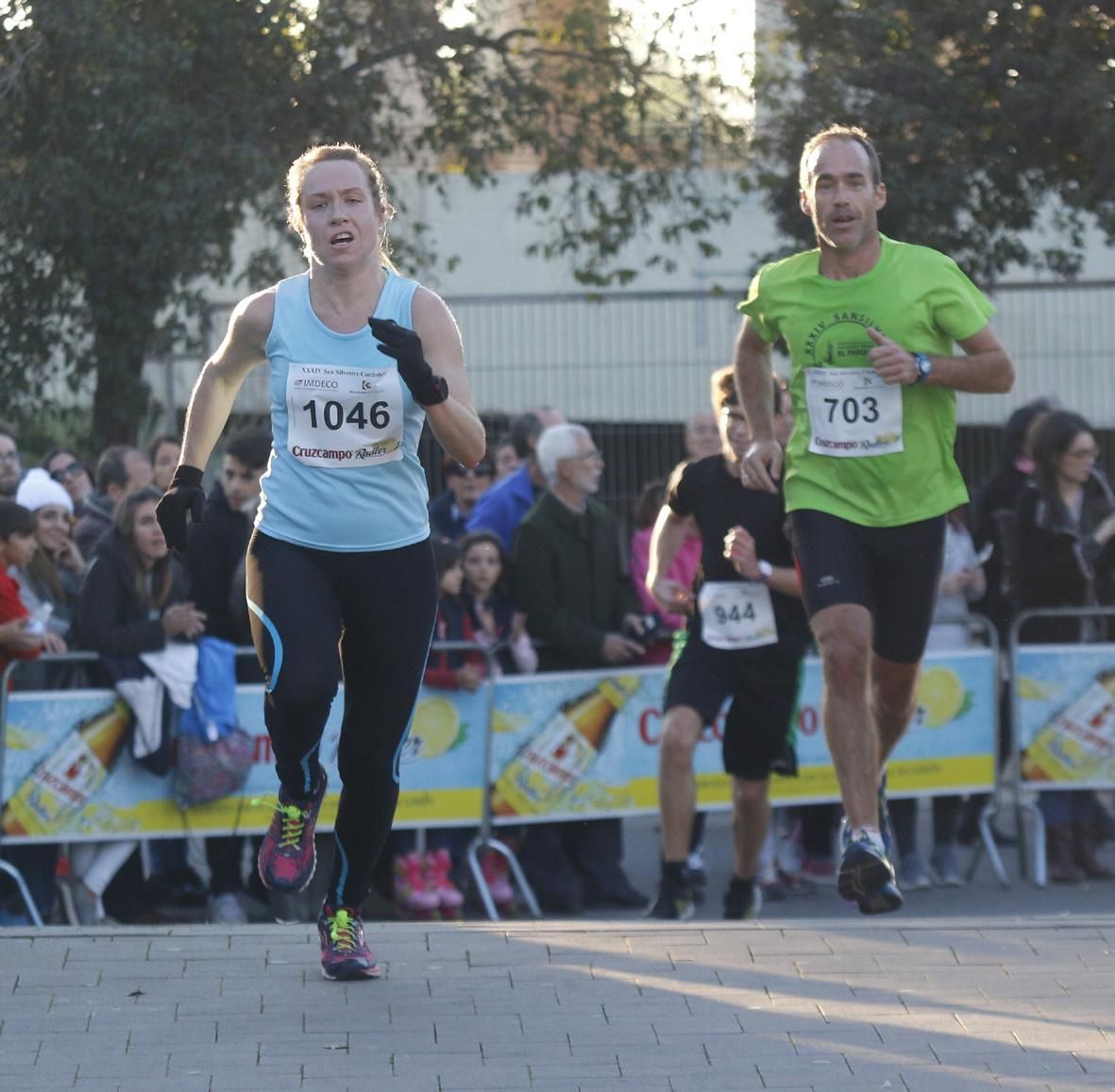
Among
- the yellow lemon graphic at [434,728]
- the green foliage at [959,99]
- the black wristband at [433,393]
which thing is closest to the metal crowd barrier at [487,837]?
the yellow lemon graphic at [434,728]

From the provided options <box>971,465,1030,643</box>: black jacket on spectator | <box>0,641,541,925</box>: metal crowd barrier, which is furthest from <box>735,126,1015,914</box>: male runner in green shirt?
<box>971,465,1030,643</box>: black jacket on spectator

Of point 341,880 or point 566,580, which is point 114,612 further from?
point 341,880

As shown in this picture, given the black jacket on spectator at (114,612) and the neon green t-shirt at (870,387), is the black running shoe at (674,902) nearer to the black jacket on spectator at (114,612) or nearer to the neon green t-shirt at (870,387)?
the black jacket on spectator at (114,612)

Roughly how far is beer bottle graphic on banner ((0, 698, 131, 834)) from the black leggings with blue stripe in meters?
3.16

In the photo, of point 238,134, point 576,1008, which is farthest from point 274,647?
point 238,134

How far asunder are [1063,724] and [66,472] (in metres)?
5.01

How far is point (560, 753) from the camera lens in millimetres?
9562

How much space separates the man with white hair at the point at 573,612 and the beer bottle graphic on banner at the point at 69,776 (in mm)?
1906

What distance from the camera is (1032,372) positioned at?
14305 millimetres

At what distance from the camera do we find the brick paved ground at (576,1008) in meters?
4.87

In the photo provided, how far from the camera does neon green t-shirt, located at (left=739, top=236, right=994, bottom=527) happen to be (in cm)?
629

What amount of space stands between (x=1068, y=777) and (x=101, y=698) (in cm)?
434

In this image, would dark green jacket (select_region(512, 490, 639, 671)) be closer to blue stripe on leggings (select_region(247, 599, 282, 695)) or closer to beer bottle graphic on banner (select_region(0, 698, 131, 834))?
beer bottle graphic on banner (select_region(0, 698, 131, 834))

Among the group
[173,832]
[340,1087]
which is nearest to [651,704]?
[173,832]
